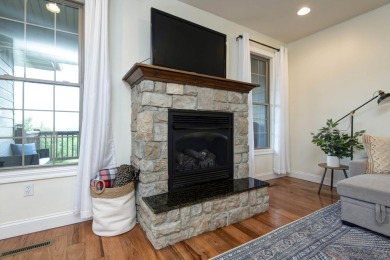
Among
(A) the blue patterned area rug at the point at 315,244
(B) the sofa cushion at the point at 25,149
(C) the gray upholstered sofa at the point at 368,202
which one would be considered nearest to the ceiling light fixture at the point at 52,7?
(B) the sofa cushion at the point at 25,149

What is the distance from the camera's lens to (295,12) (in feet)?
9.23

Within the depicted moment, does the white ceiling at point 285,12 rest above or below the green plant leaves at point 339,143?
above

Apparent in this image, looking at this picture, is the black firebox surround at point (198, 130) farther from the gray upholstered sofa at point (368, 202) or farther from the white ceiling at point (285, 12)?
the white ceiling at point (285, 12)

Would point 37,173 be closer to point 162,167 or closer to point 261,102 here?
point 162,167

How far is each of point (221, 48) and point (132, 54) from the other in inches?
46.4

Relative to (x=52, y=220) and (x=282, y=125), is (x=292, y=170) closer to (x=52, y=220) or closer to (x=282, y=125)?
(x=282, y=125)

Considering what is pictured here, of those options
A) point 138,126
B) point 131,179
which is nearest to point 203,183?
point 131,179

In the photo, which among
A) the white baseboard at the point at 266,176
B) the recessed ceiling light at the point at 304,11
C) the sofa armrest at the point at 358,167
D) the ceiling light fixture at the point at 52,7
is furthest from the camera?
the white baseboard at the point at 266,176

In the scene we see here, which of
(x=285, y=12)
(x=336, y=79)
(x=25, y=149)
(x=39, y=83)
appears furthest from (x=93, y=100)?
(x=336, y=79)

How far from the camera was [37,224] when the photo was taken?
1866 mm

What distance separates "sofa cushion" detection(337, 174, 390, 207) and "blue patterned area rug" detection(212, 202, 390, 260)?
Answer: 334 millimetres

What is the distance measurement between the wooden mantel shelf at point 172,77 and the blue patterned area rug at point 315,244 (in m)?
1.65

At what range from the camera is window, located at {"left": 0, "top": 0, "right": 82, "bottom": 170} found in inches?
72.0

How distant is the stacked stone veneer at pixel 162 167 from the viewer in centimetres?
170
